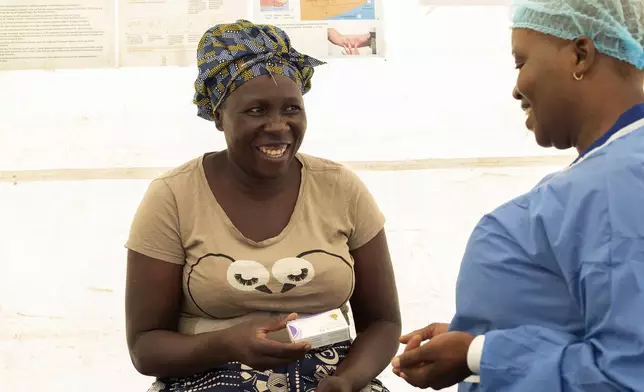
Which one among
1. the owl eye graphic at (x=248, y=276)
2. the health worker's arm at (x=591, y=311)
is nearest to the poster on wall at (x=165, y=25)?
the owl eye graphic at (x=248, y=276)

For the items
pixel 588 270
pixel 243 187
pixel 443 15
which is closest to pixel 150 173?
pixel 243 187

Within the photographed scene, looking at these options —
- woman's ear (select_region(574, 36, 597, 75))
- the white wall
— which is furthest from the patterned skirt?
woman's ear (select_region(574, 36, 597, 75))

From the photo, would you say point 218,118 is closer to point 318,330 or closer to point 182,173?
point 182,173

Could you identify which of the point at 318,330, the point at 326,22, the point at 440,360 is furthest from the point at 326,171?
the point at 440,360

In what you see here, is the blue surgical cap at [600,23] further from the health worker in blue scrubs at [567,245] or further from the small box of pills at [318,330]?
the small box of pills at [318,330]

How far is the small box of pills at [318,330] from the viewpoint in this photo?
131 centimetres

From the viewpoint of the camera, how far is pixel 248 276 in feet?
4.83

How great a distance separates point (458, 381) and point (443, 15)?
131cm

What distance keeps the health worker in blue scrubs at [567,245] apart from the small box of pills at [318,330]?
0.78ft

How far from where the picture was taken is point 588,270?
0.90m

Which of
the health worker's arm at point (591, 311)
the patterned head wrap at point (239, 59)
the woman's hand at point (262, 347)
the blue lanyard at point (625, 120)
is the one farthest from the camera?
the patterned head wrap at point (239, 59)

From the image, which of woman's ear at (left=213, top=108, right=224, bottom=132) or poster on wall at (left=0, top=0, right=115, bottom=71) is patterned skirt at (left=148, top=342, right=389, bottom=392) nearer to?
woman's ear at (left=213, top=108, right=224, bottom=132)

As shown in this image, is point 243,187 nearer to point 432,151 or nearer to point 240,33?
point 240,33

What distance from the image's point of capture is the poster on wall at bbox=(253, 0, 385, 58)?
6.61 feet
